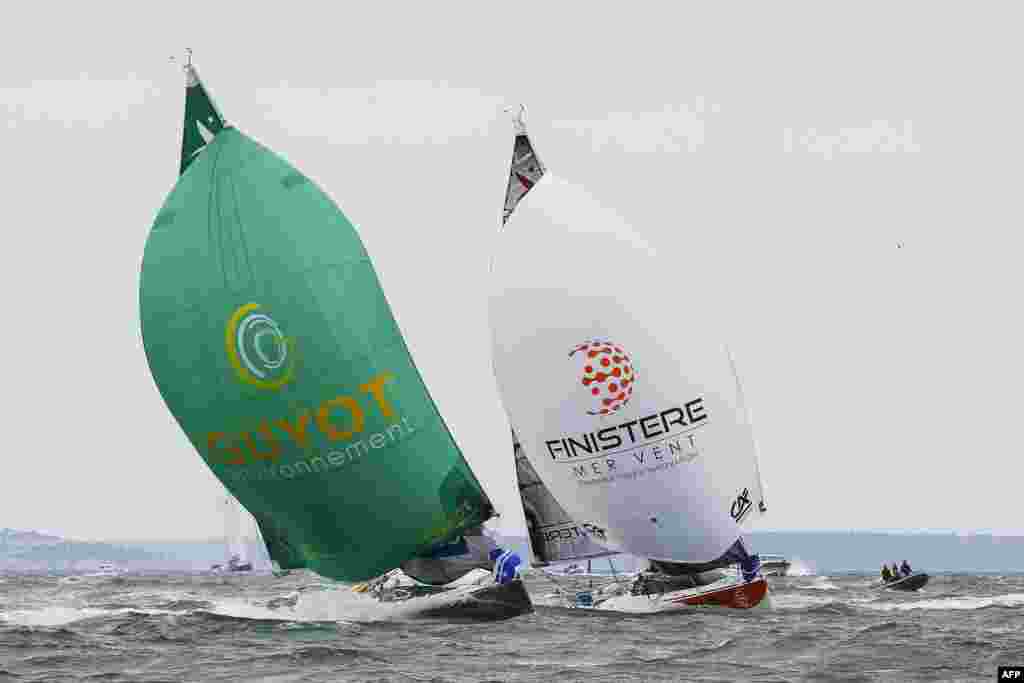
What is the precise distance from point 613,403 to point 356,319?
156 inches

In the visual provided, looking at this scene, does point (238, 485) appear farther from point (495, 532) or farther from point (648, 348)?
point (648, 348)

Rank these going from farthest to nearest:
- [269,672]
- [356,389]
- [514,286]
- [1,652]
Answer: [514,286] → [356,389] → [1,652] → [269,672]

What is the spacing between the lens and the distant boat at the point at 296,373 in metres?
24.5

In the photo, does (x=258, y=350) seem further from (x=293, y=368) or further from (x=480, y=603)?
(x=480, y=603)

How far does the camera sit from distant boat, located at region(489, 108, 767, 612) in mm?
25797

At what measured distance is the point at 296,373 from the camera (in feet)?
80.1

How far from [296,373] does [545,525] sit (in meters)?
8.21

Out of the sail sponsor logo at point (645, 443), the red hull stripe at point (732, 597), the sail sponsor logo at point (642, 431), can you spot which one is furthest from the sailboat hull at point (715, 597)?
the sail sponsor logo at point (642, 431)

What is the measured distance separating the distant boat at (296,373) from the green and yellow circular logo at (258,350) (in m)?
0.02

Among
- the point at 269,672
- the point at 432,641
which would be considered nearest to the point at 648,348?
the point at 432,641

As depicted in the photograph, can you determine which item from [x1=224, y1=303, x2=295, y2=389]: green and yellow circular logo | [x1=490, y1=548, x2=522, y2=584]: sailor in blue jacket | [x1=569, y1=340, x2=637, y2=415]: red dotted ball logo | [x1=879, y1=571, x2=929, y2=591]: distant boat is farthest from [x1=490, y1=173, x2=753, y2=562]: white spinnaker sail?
[x1=879, y1=571, x2=929, y2=591]: distant boat

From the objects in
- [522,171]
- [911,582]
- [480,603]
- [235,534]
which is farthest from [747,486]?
[235,534]

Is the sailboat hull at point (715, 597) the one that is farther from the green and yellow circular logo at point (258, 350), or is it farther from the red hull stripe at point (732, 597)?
the green and yellow circular logo at point (258, 350)

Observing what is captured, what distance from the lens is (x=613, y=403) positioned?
2567cm
